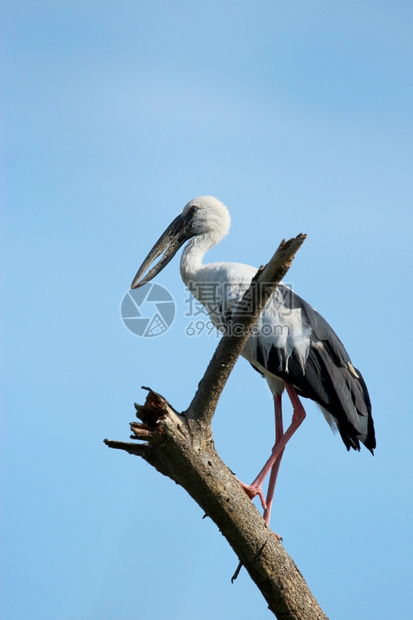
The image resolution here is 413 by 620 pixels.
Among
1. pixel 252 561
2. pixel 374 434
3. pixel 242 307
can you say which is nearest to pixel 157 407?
pixel 242 307

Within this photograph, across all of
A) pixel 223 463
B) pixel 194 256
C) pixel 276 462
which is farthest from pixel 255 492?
pixel 194 256

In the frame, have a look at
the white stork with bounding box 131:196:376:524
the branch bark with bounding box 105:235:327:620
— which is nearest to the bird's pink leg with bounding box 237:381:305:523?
the white stork with bounding box 131:196:376:524

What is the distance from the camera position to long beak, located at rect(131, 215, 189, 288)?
8.23 meters

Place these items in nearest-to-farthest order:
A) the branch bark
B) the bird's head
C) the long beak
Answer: the branch bark < the bird's head < the long beak

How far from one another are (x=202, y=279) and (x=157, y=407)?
3183 mm

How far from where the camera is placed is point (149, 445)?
4.76m

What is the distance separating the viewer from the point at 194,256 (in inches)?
306

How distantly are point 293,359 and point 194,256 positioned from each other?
1.75 m

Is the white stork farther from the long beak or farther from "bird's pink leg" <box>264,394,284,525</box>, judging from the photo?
the long beak

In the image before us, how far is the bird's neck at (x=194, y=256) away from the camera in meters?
7.63

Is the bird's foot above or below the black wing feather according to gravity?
below

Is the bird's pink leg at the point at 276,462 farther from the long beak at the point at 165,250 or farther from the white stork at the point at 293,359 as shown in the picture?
the long beak at the point at 165,250

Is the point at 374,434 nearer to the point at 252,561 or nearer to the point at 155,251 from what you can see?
the point at 252,561

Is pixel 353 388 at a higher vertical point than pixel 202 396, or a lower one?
higher
